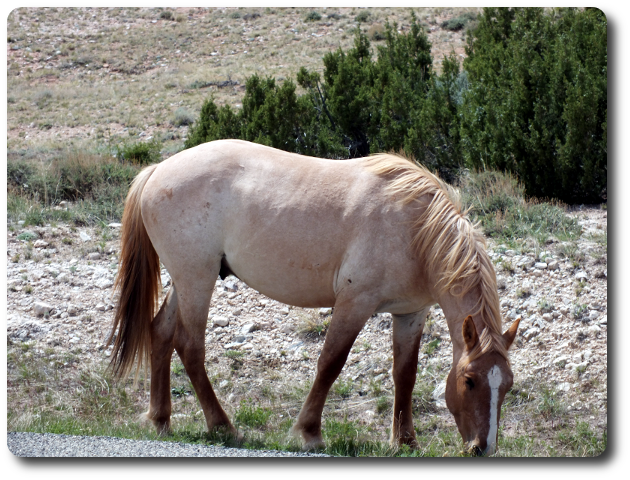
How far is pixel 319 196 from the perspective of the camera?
3.57m

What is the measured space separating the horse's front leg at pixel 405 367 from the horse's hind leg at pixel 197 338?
1.02 m

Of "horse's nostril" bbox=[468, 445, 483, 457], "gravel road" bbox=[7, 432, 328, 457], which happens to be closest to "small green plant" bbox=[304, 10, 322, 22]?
"gravel road" bbox=[7, 432, 328, 457]

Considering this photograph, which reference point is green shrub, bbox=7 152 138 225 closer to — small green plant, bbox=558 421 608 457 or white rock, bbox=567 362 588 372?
white rock, bbox=567 362 588 372

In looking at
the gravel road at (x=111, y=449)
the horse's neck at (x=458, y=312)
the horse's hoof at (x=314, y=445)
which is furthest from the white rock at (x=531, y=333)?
the gravel road at (x=111, y=449)

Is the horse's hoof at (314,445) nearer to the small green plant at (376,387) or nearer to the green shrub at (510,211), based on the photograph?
the small green plant at (376,387)

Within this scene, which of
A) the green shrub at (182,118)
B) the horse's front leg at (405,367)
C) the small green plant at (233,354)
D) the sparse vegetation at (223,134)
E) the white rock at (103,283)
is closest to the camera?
the horse's front leg at (405,367)

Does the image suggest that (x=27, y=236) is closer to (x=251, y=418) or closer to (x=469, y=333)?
(x=251, y=418)

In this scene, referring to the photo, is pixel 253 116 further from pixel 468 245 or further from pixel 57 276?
pixel 468 245

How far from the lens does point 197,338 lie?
3.80 metres

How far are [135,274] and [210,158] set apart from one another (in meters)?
0.94

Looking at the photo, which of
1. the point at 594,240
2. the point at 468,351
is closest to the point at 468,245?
the point at 468,351

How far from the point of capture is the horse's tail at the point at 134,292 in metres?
4.02

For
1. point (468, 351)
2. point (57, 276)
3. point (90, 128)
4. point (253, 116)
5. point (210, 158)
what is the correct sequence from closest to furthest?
point (468, 351), point (210, 158), point (57, 276), point (253, 116), point (90, 128)

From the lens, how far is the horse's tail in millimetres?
4023
